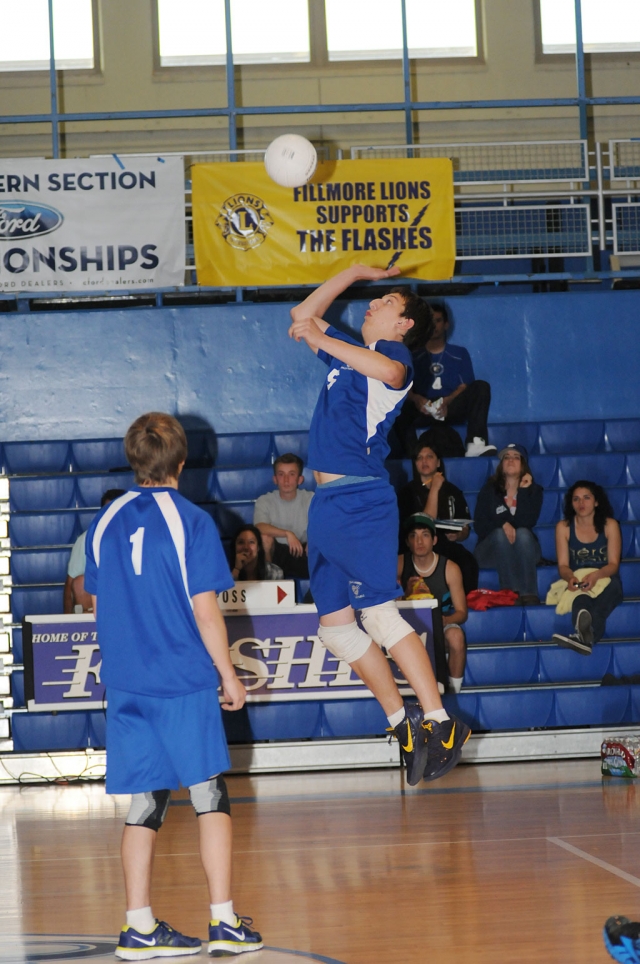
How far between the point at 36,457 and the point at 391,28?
774 cm

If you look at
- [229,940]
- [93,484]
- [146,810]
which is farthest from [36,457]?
[229,940]

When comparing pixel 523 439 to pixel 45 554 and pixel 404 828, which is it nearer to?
pixel 45 554

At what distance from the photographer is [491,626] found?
29.0ft

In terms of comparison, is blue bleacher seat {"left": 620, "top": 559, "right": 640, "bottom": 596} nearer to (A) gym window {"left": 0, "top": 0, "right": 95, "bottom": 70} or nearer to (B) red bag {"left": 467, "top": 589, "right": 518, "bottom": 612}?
(B) red bag {"left": 467, "top": 589, "right": 518, "bottom": 612}

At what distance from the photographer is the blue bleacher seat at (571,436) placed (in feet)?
35.7

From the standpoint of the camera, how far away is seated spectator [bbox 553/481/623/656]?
872 centimetres

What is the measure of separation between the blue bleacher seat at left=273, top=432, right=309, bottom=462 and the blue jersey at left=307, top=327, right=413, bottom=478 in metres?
5.52

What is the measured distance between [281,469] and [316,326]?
14.9ft

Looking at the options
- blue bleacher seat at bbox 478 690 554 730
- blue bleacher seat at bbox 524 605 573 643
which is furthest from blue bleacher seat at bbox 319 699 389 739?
blue bleacher seat at bbox 524 605 573 643

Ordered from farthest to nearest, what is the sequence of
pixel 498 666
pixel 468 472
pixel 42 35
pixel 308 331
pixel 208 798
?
pixel 42 35 < pixel 468 472 < pixel 498 666 < pixel 308 331 < pixel 208 798

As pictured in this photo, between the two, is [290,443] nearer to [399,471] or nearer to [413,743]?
[399,471]

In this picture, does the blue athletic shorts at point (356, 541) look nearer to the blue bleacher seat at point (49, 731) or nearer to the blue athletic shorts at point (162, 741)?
the blue athletic shorts at point (162, 741)

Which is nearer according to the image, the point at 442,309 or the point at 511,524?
the point at 511,524

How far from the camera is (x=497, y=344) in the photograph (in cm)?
1130
